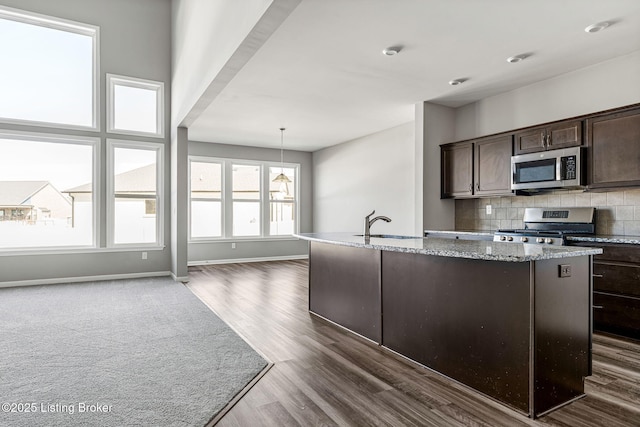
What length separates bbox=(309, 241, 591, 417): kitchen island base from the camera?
2051 mm

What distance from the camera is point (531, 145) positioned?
4320 millimetres

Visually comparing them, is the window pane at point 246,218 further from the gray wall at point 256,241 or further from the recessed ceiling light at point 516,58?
the recessed ceiling light at point 516,58

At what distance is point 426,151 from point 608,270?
8.32ft

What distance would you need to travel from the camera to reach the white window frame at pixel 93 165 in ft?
18.6

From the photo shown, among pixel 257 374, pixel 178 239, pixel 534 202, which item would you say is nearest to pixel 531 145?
pixel 534 202

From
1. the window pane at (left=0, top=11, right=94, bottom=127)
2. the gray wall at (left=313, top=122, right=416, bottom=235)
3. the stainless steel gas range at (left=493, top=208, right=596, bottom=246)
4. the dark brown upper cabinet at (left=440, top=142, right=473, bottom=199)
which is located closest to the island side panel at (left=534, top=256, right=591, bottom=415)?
the stainless steel gas range at (left=493, top=208, right=596, bottom=246)

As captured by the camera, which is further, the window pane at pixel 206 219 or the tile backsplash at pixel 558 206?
the window pane at pixel 206 219

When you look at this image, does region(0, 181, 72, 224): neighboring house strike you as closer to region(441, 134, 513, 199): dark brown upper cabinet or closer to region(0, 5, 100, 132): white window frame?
region(0, 5, 100, 132): white window frame

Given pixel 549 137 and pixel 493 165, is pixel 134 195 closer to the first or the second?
pixel 493 165

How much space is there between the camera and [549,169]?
4082 mm

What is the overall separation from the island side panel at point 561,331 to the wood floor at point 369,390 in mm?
109

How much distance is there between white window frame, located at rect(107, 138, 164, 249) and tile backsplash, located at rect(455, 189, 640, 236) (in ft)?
16.1

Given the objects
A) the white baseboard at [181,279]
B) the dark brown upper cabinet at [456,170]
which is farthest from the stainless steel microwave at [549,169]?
the white baseboard at [181,279]

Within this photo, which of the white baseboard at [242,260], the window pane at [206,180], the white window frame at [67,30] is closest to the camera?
the white window frame at [67,30]
